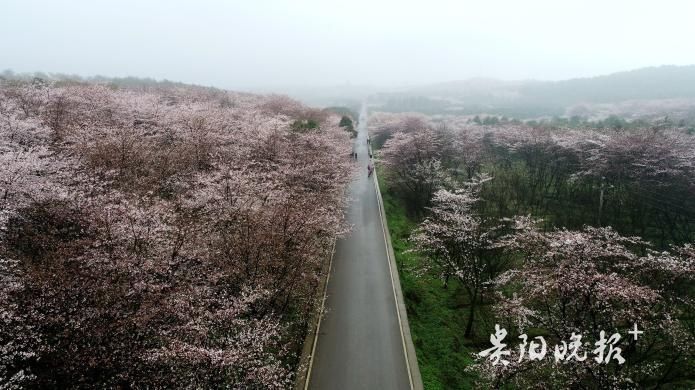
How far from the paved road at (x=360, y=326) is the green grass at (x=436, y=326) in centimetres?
162

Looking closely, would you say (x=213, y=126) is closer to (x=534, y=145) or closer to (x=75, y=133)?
(x=75, y=133)

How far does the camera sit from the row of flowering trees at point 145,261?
12.4 m

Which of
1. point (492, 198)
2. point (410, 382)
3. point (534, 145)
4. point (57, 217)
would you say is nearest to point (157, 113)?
point (57, 217)

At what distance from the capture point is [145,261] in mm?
15750

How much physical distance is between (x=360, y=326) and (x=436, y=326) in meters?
5.71

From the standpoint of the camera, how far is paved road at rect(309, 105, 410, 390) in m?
18.3

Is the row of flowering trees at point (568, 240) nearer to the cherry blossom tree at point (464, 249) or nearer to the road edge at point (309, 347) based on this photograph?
the cherry blossom tree at point (464, 249)

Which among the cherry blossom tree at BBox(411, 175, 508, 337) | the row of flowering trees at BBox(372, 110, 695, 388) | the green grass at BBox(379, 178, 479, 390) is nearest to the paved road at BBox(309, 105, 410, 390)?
the green grass at BBox(379, 178, 479, 390)

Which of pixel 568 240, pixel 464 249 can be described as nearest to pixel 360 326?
pixel 464 249

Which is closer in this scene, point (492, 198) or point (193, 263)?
point (193, 263)

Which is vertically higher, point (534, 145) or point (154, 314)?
point (534, 145)

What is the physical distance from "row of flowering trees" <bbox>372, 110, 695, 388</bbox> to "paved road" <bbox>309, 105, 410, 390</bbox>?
153 inches

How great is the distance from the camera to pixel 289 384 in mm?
17328

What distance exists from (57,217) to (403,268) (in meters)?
23.3
